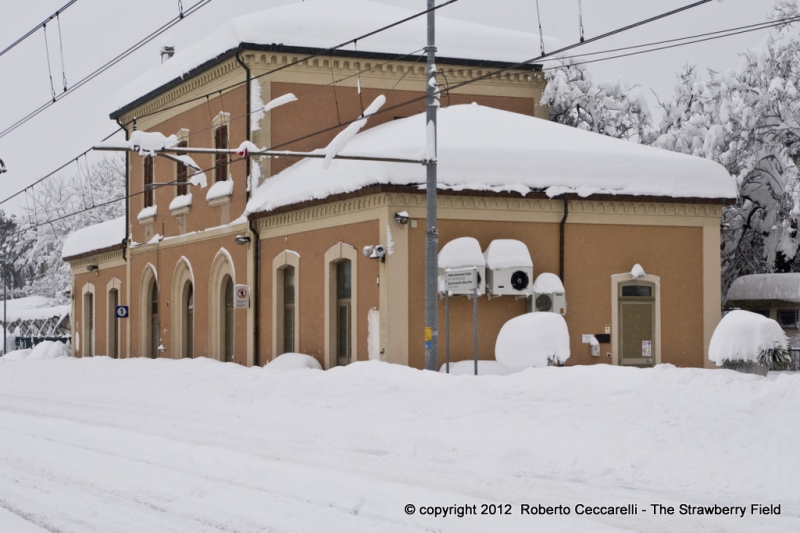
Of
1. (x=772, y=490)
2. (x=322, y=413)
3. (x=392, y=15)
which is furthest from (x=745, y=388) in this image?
(x=392, y=15)

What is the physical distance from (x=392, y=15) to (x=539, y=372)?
16401 millimetres

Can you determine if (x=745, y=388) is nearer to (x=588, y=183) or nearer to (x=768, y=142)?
(x=588, y=183)

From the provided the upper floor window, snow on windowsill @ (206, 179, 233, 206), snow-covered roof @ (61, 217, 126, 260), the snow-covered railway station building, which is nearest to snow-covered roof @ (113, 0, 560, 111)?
the snow-covered railway station building

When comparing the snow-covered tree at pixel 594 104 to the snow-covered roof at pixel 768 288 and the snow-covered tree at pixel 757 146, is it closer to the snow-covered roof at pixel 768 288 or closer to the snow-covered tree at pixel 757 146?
the snow-covered tree at pixel 757 146

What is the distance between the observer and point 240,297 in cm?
2609

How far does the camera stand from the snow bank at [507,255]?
21.0 metres

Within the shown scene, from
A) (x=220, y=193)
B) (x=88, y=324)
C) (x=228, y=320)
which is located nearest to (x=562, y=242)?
(x=220, y=193)

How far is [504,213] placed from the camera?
71.6 ft

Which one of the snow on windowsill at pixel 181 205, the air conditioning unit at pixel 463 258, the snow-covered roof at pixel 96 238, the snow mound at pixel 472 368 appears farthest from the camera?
the snow-covered roof at pixel 96 238

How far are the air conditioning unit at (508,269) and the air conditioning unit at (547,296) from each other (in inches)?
9.1

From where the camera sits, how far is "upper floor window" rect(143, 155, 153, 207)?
33.8m

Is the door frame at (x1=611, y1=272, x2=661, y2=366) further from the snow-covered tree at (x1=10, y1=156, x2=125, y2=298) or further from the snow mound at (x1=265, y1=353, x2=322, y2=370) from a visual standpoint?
the snow-covered tree at (x1=10, y1=156, x2=125, y2=298)

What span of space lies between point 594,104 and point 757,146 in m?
5.33

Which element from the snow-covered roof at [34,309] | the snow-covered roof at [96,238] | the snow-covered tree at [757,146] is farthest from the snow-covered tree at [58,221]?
the snow-covered tree at [757,146]
